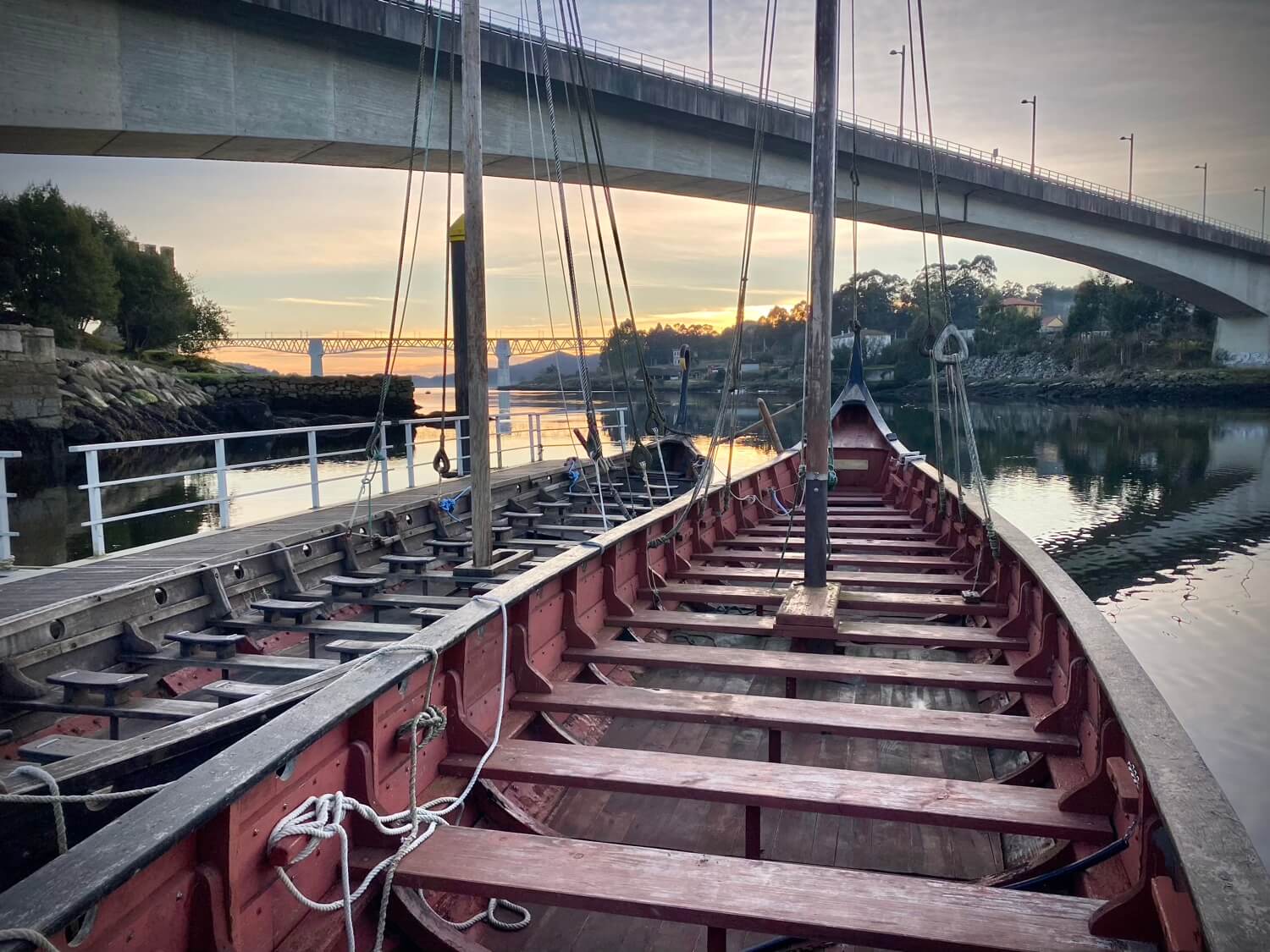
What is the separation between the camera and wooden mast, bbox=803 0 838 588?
5.58 metres

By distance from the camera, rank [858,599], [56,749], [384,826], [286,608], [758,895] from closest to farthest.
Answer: [758,895], [384,826], [56,749], [858,599], [286,608]

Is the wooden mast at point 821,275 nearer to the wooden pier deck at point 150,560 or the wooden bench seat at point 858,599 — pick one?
the wooden bench seat at point 858,599

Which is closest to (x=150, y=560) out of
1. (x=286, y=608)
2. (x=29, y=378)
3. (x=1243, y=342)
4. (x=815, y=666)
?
(x=286, y=608)

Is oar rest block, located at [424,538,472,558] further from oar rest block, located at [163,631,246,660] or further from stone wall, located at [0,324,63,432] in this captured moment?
stone wall, located at [0,324,63,432]

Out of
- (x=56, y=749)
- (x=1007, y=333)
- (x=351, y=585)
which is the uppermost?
(x=1007, y=333)

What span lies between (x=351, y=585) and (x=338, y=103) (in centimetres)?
1354

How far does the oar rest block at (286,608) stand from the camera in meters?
5.94

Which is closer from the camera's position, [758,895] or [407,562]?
[758,895]

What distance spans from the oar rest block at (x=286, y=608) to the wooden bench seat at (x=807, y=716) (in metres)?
2.79

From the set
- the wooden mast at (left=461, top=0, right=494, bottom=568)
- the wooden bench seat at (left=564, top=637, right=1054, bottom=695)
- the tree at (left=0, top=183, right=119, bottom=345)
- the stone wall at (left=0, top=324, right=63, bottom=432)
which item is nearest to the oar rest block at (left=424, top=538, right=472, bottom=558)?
the wooden mast at (left=461, top=0, right=494, bottom=568)

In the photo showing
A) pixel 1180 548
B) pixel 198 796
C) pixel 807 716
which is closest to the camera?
pixel 198 796

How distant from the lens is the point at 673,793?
2953 millimetres

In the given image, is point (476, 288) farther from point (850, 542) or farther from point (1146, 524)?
point (1146, 524)

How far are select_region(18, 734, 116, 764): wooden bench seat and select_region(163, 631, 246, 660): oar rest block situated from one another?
3.82 ft
